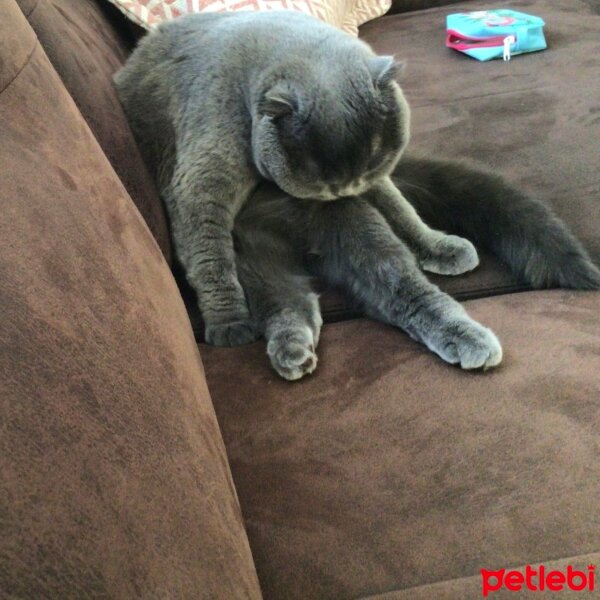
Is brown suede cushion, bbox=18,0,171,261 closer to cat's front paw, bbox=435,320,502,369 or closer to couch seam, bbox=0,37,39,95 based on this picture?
couch seam, bbox=0,37,39,95

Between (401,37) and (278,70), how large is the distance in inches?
39.7

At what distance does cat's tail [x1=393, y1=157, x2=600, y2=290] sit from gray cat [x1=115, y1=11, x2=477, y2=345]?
0.20 feet

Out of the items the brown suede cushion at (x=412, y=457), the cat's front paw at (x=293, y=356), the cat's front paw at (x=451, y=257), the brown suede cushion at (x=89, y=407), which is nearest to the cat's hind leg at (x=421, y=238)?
the cat's front paw at (x=451, y=257)

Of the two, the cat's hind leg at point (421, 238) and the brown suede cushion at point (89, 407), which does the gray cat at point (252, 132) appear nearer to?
the cat's hind leg at point (421, 238)

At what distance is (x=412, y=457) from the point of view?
27.6 inches

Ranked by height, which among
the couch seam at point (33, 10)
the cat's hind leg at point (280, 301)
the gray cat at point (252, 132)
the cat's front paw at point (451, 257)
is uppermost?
the couch seam at point (33, 10)

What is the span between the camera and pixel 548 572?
0.57 meters

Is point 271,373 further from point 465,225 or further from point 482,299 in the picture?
point 465,225

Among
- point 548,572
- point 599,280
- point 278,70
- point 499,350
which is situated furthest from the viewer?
point 278,70

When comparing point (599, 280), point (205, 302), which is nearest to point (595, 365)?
point (599, 280)

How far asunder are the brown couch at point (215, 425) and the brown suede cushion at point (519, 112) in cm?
19

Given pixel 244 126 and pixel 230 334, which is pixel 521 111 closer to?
pixel 244 126

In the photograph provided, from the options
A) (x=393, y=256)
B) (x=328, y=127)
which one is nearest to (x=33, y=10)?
(x=328, y=127)

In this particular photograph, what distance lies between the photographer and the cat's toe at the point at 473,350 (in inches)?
32.1
